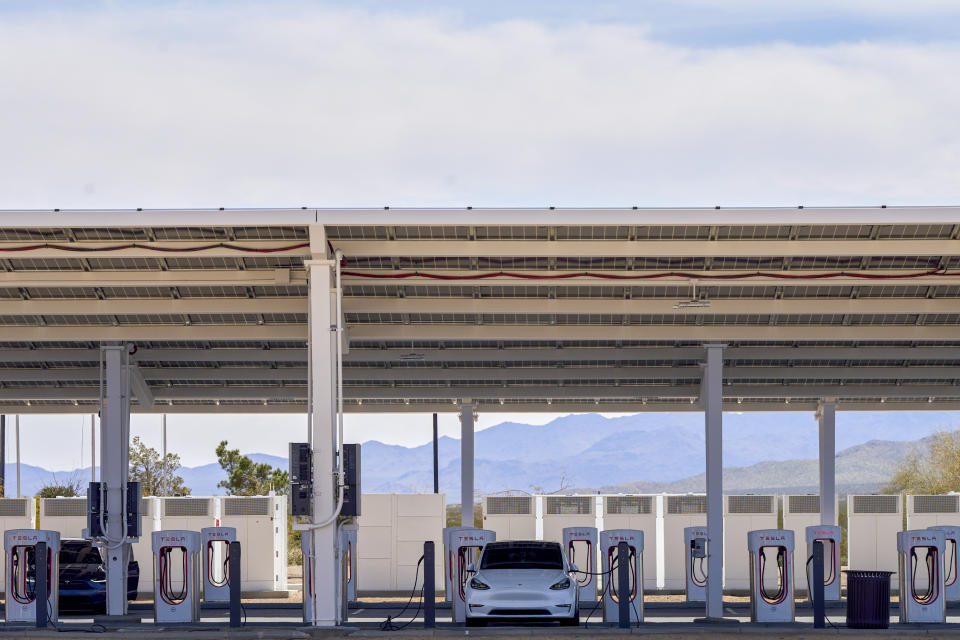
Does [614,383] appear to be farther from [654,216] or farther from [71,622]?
[71,622]

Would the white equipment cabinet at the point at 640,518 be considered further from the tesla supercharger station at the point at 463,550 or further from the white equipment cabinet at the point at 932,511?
the tesla supercharger station at the point at 463,550

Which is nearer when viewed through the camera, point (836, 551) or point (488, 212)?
point (488, 212)

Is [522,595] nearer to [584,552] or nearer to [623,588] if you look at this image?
[623,588]

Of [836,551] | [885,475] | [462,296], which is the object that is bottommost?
[885,475]

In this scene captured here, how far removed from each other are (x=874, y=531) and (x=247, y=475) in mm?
31436

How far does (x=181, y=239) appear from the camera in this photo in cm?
1798

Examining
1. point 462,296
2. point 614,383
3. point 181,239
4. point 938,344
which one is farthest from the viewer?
point 614,383

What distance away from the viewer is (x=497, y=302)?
20047 mm

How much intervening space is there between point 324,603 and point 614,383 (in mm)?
10432

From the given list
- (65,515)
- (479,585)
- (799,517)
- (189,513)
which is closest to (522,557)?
(479,585)

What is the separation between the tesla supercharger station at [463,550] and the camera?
1970 cm

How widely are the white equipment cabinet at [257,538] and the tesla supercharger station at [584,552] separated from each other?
641 centimetres

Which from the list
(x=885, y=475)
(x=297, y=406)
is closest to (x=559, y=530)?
(x=297, y=406)

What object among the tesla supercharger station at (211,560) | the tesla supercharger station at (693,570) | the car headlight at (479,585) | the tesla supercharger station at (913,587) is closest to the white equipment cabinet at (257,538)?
the tesla supercharger station at (211,560)
